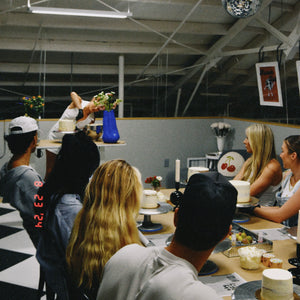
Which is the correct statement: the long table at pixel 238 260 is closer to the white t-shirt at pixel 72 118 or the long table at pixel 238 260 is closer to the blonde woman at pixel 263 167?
the blonde woman at pixel 263 167

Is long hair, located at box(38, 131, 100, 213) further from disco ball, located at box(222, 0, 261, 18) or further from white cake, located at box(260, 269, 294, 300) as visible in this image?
disco ball, located at box(222, 0, 261, 18)

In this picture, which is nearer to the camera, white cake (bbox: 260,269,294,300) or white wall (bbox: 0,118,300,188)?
white cake (bbox: 260,269,294,300)

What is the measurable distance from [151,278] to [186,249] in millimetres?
109

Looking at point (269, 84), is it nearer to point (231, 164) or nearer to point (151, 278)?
point (231, 164)

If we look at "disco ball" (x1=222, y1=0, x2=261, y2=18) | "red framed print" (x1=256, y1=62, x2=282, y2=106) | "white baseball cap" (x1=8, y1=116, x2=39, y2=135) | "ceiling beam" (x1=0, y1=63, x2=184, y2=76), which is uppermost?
"disco ball" (x1=222, y1=0, x2=261, y2=18)

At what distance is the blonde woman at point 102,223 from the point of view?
1452 millimetres

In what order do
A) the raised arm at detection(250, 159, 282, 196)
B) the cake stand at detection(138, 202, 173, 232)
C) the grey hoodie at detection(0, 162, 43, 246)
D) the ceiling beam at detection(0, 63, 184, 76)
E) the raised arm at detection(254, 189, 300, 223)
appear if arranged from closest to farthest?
the grey hoodie at detection(0, 162, 43, 246) → the cake stand at detection(138, 202, 173, 232) → the raised arm at detection(254, 189, 300, 223) → the raised arm at detection(250, 159, 282, 196) → the ceiling beam at detection(0, 63, 184, 76)

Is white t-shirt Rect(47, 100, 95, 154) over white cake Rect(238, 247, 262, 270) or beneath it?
over

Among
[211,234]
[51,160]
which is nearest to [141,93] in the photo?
[51,160]

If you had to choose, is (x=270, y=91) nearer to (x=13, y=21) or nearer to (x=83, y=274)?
(x=13, y=21)

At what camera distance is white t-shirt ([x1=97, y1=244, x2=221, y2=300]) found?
0.85 m

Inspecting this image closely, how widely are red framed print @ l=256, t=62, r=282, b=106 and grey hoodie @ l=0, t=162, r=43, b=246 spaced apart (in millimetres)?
4126

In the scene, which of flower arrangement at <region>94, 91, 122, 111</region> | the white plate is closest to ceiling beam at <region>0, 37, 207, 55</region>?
the white plate

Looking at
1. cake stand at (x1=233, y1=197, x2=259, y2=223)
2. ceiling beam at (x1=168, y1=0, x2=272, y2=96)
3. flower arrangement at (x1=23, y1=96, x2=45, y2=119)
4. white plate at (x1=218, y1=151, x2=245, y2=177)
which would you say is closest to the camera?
cake stand at (x1=233, y1=197, x2=259, y2=223)
